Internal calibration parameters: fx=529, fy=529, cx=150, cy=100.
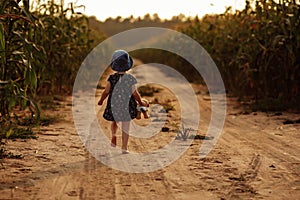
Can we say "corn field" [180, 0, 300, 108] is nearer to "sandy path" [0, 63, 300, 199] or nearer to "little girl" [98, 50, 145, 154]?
"sandy path" [0, 63, 300, 199]

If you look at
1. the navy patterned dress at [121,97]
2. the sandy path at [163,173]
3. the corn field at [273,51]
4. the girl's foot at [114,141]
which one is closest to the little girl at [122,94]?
the navy patterned dress at [121,97]

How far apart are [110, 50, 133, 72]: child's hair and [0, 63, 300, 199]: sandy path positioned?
2.81 feet

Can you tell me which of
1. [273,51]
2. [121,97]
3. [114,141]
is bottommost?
[114,141]

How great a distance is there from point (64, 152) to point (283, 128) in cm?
317

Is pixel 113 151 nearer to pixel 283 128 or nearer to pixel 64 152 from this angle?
pixel 64 152

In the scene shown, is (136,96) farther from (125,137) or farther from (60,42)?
(60,42)

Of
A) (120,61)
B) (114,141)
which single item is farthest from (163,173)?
(120,61)

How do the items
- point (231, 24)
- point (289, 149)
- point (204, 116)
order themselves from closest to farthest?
point (289, 149)
point (204, 116)
point (231, 24)

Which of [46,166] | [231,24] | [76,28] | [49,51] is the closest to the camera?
[46,166]

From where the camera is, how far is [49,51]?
10047mm

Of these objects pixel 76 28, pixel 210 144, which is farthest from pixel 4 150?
pixel 76 28

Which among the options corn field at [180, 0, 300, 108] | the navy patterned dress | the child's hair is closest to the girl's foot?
the navy patterned dress

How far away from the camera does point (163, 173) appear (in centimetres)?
440

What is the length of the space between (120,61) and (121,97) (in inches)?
14.7
